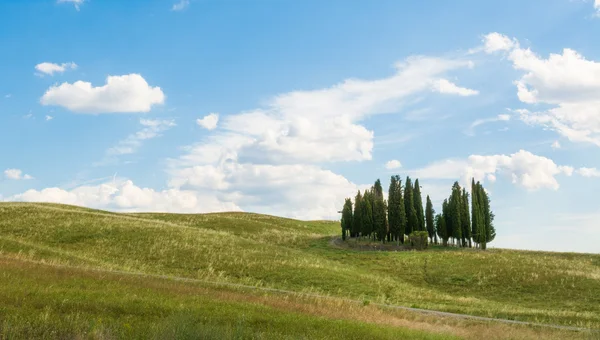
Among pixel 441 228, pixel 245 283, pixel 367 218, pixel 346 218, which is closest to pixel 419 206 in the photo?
pixel 441 228

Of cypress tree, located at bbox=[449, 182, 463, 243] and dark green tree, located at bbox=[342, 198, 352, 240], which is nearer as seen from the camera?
cypress tree, located at bbox=[449, 182, 463, 243]

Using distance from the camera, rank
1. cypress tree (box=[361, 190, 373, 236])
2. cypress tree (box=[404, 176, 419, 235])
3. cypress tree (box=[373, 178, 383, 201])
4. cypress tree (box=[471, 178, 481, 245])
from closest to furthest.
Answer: cypress tree (box=[471, 178, 481, 245])
cypress tree (box=[404, 176, 419, 235])
cypress tree (box=[361, 190, 373, 236])
cypress tree (box=[373, 178, 383, 201])

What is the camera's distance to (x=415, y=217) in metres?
85.3

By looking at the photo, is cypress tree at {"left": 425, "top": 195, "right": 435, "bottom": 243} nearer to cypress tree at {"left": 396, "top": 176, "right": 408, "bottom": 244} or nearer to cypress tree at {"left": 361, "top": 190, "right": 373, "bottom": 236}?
cypress tree at {"left": 396, "top": 176, "right": 408, "bottom": 244}

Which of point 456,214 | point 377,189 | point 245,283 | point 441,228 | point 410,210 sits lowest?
point 245,283

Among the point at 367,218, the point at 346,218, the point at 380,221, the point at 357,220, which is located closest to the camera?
the point at 380,221

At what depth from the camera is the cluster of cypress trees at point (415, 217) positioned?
8394 centimetres

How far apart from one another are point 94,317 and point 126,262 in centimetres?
3088

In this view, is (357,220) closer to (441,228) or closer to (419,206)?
(419,206)

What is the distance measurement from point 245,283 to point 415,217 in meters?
53.5

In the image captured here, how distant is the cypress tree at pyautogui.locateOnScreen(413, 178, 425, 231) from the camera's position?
3393 inches

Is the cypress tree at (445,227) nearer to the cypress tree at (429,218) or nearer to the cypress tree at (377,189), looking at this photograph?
the cypress tree at (429,218)

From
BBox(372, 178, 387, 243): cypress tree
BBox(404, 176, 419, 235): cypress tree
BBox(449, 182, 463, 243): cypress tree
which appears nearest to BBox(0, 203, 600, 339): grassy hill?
BBox(372, 178, 387, 243): cypress tree

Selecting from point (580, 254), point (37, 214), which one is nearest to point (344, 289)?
point (37, 214)
